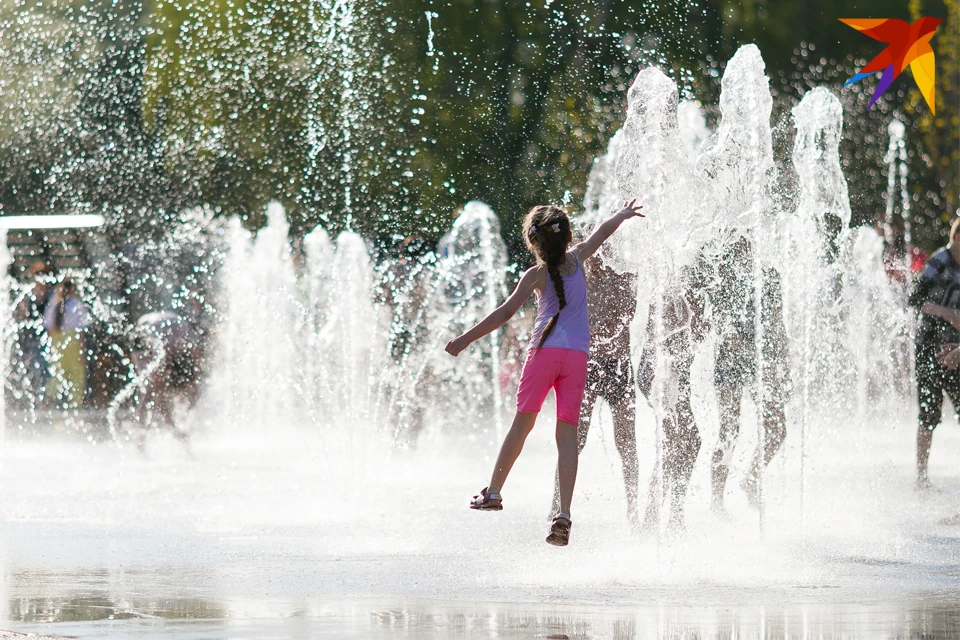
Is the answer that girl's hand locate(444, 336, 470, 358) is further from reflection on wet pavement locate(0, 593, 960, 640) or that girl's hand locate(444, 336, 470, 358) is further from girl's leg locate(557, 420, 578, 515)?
reflection on wet pavement locate(0, 593, 960, 640)

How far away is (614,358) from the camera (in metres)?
6.82

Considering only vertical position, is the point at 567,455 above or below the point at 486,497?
above

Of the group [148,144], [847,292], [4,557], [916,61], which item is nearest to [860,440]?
[916,61]

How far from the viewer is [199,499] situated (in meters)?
8.80

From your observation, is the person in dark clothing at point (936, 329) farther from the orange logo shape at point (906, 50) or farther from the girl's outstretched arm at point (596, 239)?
the orange logo shape at point (906, 50)

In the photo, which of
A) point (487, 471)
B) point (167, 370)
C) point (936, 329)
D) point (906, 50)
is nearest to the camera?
point (936, 329)

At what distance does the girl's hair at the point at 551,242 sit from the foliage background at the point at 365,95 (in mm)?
16262

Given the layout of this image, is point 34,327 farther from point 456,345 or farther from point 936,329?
point 456,345

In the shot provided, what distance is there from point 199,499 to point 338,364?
7.11 m

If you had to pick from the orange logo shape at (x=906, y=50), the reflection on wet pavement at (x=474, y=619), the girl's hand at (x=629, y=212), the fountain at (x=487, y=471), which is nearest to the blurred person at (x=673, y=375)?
the fountain at (x=487, y=471)

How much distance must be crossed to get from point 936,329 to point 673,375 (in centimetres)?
224

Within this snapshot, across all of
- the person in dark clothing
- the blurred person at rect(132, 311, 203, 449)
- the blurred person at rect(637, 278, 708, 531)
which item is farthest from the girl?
the blurred person at rect(132, 311, 203, 449)

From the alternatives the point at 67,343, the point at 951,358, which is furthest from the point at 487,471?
the point at 67,343

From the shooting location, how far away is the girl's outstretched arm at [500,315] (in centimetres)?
546
